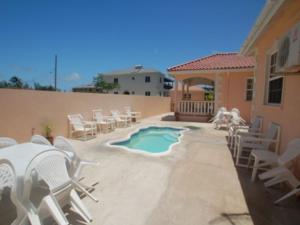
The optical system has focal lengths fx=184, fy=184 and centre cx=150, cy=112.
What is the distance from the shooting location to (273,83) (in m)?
5.73

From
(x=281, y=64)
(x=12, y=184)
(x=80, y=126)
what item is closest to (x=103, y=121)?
(x=80, y=126)

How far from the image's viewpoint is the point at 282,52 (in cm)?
352

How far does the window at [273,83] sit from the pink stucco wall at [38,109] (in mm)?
7248

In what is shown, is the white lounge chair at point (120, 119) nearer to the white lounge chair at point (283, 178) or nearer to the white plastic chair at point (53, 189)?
the white plastic chair at point (53, 189)

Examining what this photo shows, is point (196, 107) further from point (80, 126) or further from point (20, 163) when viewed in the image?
point (20, 163)

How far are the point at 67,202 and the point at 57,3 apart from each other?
42.0 ft

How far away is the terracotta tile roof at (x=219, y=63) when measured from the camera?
39.0 ft

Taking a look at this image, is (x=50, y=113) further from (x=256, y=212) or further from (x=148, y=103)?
(x=148, y=103)

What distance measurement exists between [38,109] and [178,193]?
5.31 meters

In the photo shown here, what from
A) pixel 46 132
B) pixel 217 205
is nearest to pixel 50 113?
pixel 46 132

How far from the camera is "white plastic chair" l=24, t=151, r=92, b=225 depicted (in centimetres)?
196

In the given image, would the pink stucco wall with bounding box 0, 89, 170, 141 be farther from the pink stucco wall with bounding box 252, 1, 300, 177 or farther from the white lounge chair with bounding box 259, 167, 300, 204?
the pink stucco wall with bounding box 252, 1, 300, 177

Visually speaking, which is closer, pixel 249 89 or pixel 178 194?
pixel 178 194

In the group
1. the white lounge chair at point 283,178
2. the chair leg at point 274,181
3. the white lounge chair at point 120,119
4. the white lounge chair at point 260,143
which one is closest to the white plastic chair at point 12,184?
the white lounge chair at point 283,178
